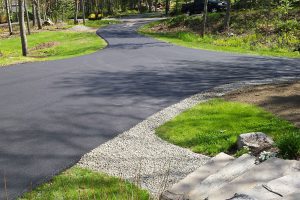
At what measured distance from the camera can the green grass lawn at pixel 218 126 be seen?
8.46 meters

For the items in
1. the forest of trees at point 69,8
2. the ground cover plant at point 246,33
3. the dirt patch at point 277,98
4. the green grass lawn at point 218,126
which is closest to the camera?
the green grass lawn at point 218,126

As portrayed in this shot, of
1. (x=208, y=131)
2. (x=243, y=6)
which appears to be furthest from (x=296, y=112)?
(x=243, y=6)

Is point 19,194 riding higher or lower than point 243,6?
lower

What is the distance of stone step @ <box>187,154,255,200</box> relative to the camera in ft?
16.9

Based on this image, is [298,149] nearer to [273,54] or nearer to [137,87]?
[137,87]

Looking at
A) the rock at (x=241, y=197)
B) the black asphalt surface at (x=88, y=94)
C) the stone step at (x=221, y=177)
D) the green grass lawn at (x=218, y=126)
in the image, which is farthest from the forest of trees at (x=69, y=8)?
the rock at (x=241, y=197)

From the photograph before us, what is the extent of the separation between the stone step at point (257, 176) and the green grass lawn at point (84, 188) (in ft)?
5.09

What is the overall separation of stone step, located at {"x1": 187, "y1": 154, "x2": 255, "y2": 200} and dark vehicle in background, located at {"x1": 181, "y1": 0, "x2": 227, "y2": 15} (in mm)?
37214

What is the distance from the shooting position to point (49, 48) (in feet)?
93.5

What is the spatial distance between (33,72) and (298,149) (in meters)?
12.9

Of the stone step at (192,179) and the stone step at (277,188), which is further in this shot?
the stone step at (192,179)

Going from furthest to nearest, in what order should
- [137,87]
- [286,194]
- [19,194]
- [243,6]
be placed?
[243,6] → [137,87] → [19,194] → [286,194]

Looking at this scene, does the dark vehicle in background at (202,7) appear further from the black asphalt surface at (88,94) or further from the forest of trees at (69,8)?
the black asphalt surface at (88,94)

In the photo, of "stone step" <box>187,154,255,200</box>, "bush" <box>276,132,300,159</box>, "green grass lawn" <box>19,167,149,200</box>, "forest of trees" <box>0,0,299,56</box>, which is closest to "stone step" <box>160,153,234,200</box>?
"stone step" <box>187,154,255,200</box>
